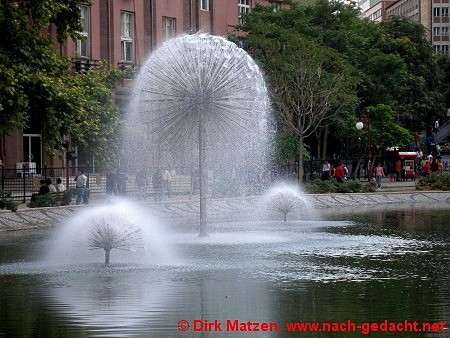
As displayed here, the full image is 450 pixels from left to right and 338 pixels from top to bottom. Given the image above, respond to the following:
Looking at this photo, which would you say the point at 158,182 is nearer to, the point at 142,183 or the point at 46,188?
the point at 142,183

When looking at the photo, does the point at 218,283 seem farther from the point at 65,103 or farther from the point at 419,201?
the point at 419,201

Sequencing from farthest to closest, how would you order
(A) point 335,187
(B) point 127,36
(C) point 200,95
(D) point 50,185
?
1. (B) point 127,36
2. (A) point 335,187
3. (D) point 50,185
4. (C) point 200,95

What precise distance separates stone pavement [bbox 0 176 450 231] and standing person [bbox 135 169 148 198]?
1.44 meters

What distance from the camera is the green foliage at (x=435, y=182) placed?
4594cm

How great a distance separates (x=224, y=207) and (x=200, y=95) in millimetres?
12782

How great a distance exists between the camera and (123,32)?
174 ft

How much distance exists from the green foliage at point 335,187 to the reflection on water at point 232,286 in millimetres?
19328

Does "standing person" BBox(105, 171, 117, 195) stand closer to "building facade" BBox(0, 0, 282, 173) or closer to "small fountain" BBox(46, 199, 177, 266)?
"building facade" BBox(0, 0, 282, 173)

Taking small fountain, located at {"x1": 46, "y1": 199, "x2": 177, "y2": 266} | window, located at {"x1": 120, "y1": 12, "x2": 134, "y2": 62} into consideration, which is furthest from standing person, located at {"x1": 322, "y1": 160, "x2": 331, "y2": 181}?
small fountain, located at {"x1": 46, "y1": 199, "x2": 177, "y2": 266}

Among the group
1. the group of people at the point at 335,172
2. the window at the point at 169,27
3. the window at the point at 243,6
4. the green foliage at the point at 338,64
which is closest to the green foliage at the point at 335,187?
the group of people at the point at 335,172

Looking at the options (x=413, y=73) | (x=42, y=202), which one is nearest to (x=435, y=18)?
(x=413, y=73)

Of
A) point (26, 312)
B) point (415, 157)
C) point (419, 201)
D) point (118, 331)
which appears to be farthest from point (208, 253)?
point (415, 157)

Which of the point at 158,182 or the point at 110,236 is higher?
the point at 158,182

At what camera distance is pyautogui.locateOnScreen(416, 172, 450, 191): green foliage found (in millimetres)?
45938
